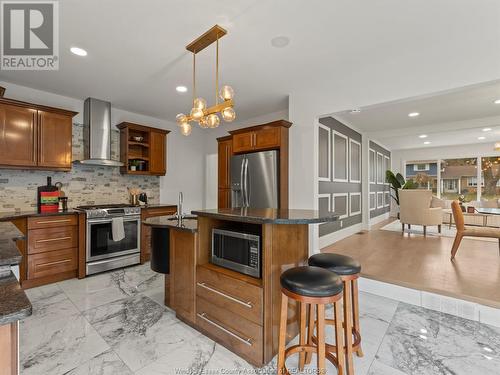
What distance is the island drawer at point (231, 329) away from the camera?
1730 millimetres

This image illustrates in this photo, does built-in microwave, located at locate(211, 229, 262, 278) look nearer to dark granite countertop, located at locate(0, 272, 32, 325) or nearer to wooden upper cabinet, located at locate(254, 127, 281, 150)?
dark granite countertop, located at locate(0, 272, 32, 325)

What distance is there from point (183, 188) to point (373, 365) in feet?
15.2

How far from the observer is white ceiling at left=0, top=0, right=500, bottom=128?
1.99m

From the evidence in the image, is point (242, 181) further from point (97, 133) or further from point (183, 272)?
point (97, 133)

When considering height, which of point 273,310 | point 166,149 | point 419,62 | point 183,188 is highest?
point 419,62

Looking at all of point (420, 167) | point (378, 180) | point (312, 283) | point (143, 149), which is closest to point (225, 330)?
point (312, 283)

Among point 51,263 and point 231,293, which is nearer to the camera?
point 231,293

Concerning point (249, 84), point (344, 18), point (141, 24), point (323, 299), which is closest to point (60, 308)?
point (323, 299)

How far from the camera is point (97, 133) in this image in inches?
159

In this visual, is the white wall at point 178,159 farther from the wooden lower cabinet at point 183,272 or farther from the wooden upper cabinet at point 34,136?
the wooden lower cabinet at point 183,272

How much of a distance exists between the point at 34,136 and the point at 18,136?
161 mm

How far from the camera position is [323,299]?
1.37 meters

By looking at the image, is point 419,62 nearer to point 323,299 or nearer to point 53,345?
point 323,299

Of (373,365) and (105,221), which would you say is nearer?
(373,365)
